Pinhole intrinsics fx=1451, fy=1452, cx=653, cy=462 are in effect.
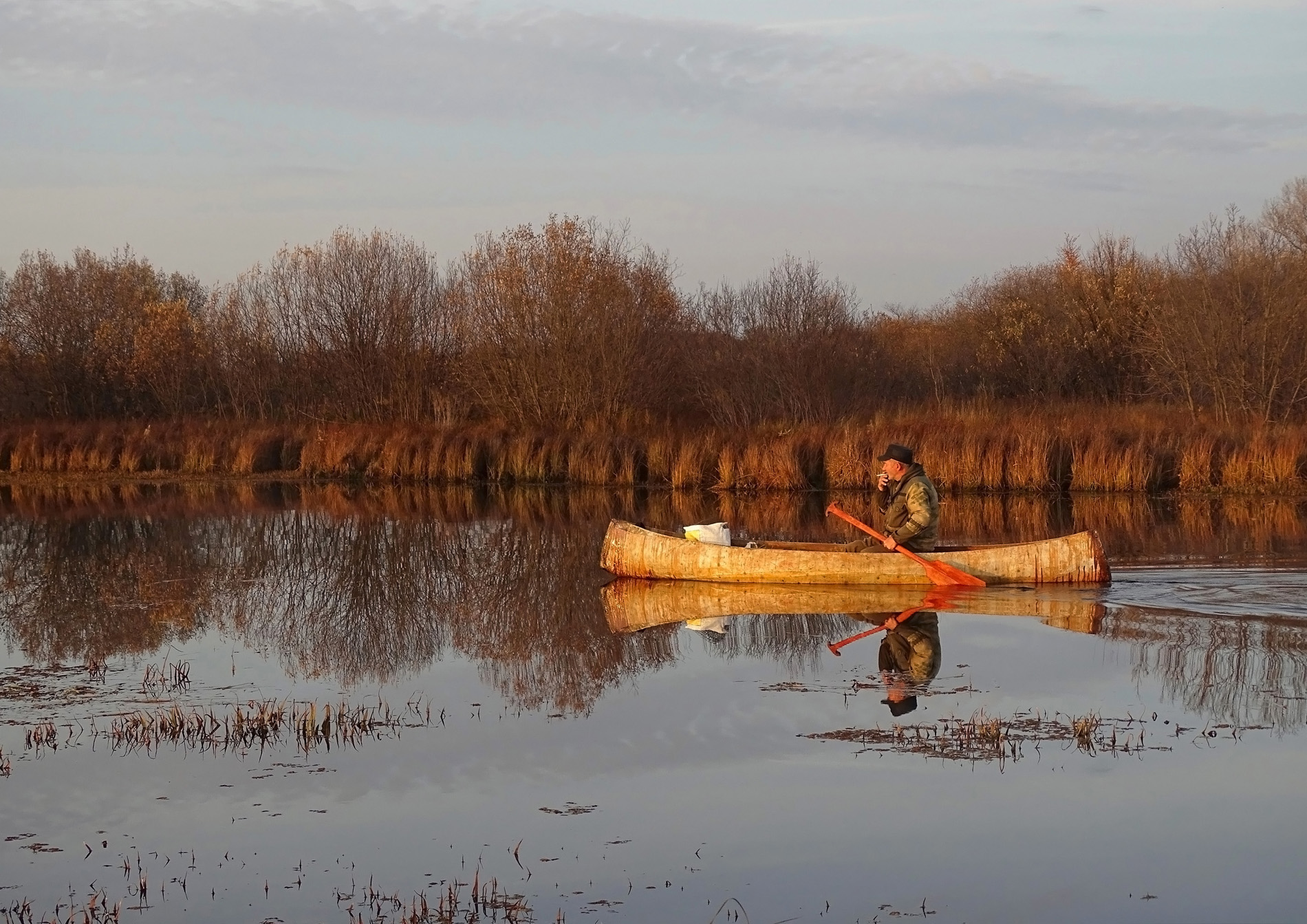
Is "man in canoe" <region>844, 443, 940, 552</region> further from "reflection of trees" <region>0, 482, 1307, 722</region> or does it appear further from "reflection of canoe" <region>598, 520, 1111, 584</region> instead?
"reflection of trees" <region>0, 482, 1307, 722</region>

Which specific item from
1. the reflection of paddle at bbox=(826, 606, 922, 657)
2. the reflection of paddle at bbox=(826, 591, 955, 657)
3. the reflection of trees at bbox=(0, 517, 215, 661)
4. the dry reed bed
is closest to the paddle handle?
the reflection of paddle at bbox=(826, 591, 955, 657)

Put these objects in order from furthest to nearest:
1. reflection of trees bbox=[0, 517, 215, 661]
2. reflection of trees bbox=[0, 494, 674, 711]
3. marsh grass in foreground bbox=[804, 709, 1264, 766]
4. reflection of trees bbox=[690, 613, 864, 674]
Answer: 1. reflection of trees bbox=[0, 517, 215, 661]
2. reflection of trees bbox=[0, 494, 674, 711]
3. reflection of trees bbox=[690, 613, 864, 674]
4. marsh grass in foreground bbox=[804, 709, 1264, 766]

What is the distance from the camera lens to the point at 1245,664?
9789 mm

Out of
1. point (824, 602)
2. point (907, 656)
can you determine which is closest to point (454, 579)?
point (824, 602)

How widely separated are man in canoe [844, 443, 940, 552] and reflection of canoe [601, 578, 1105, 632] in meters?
0.47

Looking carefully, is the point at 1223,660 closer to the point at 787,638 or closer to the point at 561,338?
the point at 787,638

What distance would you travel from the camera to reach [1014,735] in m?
7.88

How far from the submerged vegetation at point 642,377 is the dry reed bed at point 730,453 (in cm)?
5

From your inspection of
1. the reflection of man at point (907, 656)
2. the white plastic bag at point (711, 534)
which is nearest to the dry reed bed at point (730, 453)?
the white plastic bag at point (711, 534)

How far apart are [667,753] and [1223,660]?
14.4ft

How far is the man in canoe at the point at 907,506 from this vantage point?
13.2m

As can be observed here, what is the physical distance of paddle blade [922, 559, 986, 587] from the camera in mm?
13188

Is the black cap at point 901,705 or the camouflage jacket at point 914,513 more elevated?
the camouflage jacket at point 914,513

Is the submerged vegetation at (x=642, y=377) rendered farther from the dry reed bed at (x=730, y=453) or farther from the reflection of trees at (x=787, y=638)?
the reflection of trees at (x=787, y=638)
